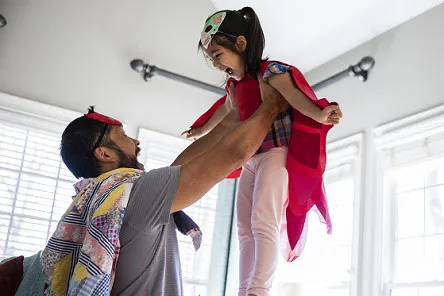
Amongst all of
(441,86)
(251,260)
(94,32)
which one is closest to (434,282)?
(441,86)

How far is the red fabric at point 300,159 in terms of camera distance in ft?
7.43

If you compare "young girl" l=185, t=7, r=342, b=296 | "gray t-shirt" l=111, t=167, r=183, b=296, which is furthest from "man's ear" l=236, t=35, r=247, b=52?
"gray t-shirt" l=111, t=167, r=183, b=296

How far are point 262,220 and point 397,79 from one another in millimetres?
1800

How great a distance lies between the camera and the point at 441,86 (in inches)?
133

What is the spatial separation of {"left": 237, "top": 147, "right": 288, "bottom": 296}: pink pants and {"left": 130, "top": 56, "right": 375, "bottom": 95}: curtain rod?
65.8 inches

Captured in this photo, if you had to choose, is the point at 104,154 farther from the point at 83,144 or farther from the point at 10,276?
the point at 10,276

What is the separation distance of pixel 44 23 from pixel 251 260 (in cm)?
260

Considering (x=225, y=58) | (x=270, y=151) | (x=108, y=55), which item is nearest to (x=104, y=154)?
(x=225, y=58)

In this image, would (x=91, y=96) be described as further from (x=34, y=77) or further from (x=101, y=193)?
(x=101, y=193)

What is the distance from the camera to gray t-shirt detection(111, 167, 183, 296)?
5.52 ft

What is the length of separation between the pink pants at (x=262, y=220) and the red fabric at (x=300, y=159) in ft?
0.15

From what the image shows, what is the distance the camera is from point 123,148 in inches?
82.4

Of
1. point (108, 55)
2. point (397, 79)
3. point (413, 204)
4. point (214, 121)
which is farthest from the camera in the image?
point (108, 55)

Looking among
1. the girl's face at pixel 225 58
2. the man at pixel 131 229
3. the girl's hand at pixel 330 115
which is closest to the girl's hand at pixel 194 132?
the girl's face at pixel 225 58
